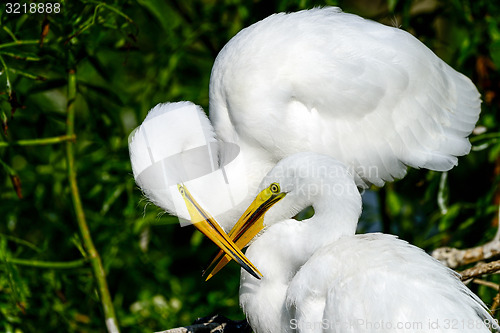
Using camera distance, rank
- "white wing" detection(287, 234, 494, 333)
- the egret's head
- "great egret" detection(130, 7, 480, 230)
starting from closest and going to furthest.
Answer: "white wing" detection(287, 234, 494, 333), the egret's head, "great egret" detection(130, 7, 480, 230)

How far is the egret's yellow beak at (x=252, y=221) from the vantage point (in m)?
2.49

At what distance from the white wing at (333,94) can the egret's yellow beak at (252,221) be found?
1.32 feet

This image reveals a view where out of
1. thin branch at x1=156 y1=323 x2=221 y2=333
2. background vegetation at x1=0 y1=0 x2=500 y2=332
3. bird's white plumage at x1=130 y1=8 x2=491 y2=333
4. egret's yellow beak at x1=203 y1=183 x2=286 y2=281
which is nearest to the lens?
bird's white plumage at x1=130 y1=8 x2=491 y2=333

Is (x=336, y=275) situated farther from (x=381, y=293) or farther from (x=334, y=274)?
(x=381, y=293)

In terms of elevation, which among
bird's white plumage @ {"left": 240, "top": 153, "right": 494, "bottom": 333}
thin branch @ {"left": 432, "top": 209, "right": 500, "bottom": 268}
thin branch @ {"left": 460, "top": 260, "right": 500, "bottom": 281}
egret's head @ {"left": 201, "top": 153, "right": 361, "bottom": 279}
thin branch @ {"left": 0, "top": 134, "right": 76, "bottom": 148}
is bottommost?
thin branch @ {"left": 432, "top": 209, "right": 500, "bottom": 268}

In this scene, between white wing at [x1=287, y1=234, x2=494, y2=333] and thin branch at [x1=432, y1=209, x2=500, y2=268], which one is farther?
thin branch at [x1=432, y1=209, x2=500, y2=268]

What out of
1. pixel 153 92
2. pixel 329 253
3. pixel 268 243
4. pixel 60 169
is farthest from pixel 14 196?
pixel 329 253

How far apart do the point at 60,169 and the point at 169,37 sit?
95cm

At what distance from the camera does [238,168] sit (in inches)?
115

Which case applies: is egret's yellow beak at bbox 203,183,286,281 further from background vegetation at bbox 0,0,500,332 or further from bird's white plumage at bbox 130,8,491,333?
background vegetation at bbox 0,0,500,332

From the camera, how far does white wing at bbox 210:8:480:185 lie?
287 cm

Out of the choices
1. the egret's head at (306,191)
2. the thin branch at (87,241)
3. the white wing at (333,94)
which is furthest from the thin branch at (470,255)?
the thin branch at (87,241)

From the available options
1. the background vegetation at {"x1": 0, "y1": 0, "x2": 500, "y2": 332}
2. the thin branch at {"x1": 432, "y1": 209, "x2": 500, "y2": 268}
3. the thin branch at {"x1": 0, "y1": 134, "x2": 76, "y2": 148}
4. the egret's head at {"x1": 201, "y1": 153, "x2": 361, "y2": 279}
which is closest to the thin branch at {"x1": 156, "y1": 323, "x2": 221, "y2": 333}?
the egret's head at {"x1": 201, "y1": 153, "x2": 361, "y2": 279}

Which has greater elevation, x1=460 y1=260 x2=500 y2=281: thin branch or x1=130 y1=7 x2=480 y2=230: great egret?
x1=130 y1=7 x2=480 y2=230: great egret
